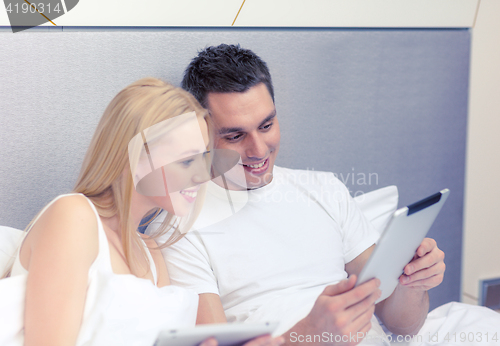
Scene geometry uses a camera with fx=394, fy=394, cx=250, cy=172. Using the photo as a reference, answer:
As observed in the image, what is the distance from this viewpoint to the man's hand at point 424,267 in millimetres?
894

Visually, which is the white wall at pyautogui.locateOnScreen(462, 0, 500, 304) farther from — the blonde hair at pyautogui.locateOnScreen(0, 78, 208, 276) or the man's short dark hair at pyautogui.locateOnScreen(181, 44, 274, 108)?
the blonde hair at pyautogui.locateOnScreen(0, 78, 208, 276)

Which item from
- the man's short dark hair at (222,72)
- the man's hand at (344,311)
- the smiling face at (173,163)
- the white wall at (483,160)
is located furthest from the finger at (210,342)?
the white wall at (483,160)

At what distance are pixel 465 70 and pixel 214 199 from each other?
42.2 inches

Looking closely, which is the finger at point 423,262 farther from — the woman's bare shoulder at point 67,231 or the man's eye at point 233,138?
the woman's bare shoulder at point 67,231

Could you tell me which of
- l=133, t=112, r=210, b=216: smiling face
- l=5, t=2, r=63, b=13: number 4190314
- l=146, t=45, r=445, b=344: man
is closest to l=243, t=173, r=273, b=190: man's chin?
l=146, t=45, r=445, b=344: man

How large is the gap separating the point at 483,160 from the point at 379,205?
545 mm

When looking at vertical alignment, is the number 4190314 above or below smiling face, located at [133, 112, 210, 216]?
above

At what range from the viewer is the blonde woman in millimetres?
659

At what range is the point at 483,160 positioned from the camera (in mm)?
1562

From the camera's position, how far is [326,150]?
4.35ft

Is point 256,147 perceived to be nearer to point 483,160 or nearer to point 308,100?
point 308,100

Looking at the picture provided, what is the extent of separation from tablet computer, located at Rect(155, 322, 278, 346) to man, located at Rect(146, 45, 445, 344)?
0.82ft

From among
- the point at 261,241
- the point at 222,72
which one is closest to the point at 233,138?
the point at 222,72

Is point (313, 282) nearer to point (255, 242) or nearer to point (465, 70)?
point (255, 242)
